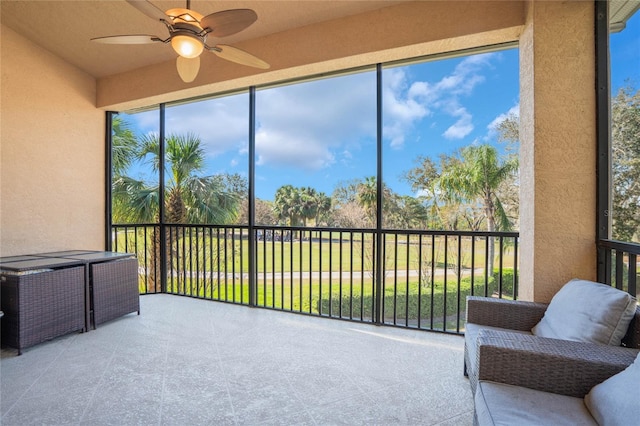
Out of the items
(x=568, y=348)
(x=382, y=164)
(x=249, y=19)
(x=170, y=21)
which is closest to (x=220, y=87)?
(x=170, y=21)

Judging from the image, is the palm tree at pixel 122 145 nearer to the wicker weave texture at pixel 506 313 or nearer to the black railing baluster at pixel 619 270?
the wicker weave texture at pixel 506 313

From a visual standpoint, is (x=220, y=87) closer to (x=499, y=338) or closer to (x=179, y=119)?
(x=179, y=119)

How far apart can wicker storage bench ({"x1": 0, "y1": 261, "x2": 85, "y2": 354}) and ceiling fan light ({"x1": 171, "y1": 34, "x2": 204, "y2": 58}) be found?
2.13 meters

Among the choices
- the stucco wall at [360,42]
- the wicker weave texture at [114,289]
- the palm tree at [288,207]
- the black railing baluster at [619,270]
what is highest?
the stucco wall at [360,42]

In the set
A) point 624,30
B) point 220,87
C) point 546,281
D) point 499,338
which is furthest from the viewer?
point 220,87

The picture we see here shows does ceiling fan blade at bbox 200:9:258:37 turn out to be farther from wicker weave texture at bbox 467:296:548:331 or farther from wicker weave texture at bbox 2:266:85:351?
wicker weave texture at bbox 2:266:85:351

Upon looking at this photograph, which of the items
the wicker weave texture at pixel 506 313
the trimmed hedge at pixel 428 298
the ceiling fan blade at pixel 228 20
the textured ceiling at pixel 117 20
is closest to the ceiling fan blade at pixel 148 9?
the ceiling fan blade at pixel 228 20

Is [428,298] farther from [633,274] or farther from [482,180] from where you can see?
[633,274]

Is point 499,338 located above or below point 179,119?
below

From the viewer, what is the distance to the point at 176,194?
459 cm

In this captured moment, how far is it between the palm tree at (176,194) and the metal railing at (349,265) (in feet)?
0.83

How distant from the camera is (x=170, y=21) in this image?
1906 mm

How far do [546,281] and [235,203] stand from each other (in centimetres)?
363

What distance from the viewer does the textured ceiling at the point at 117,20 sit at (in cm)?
269
